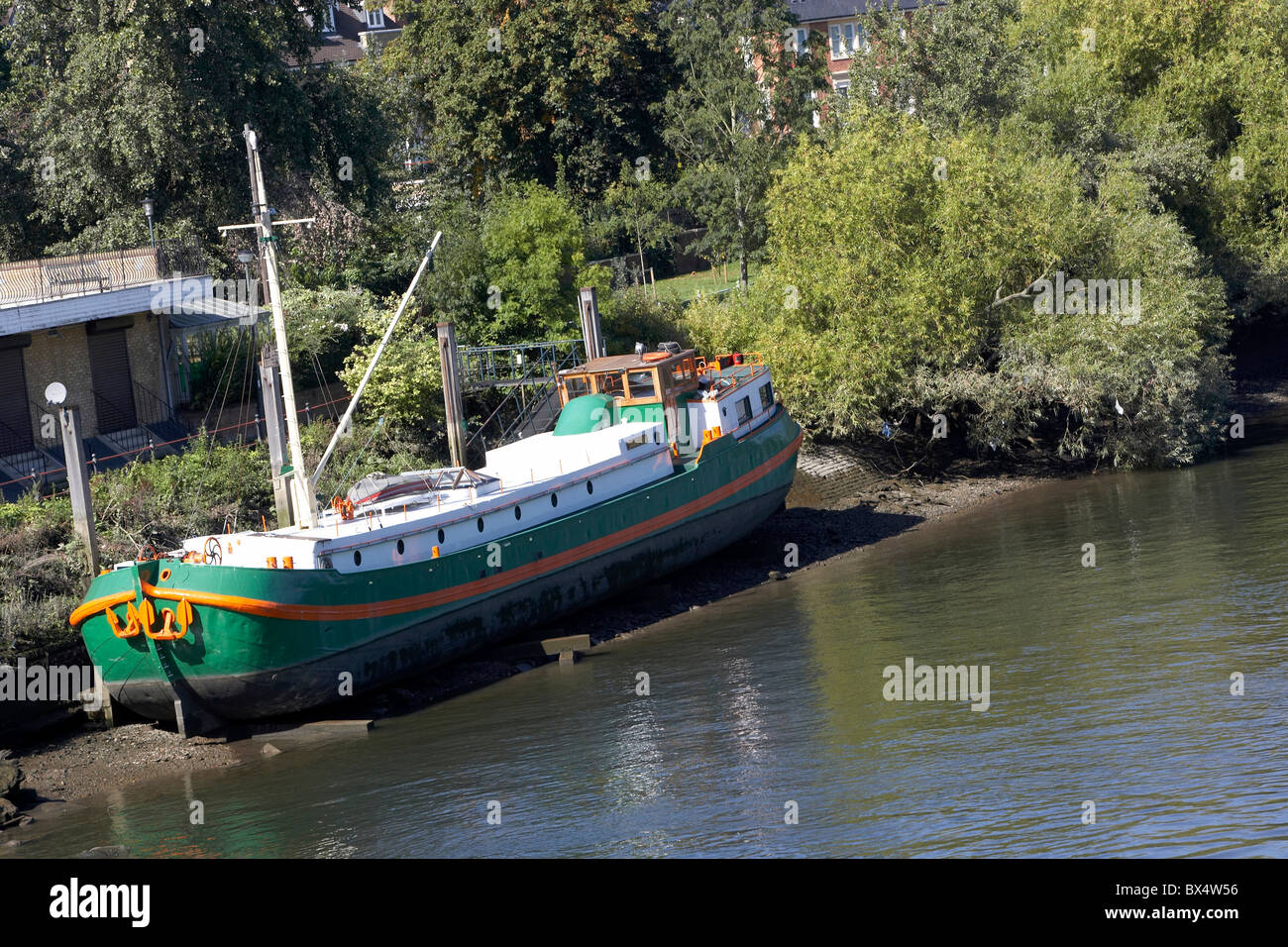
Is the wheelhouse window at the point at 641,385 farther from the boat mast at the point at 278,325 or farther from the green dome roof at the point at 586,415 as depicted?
the boat mast at the point at 278,325

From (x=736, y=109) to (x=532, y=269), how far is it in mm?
19098

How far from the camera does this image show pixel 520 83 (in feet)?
190

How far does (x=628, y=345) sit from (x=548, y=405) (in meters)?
→ 10.8

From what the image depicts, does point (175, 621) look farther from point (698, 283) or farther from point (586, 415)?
point (698, 283)

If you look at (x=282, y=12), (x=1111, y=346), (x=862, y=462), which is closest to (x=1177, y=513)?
(x=1111, y=346)

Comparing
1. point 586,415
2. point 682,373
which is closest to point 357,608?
point 586,415

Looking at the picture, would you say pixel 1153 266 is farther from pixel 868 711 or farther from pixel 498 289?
pixel 868 711

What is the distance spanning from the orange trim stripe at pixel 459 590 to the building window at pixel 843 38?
63.1 m

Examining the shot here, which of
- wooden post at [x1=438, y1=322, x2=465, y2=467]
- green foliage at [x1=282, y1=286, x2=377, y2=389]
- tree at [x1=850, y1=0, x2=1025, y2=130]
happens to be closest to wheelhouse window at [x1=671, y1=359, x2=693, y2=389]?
wooden post at [x1=438, y1=322, x2=465, y2=467]

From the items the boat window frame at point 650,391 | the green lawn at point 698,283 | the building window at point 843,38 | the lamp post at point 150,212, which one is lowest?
the boat window frame at point 650,391

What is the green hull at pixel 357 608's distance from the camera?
78.9 feet

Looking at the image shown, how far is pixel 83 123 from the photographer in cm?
4066

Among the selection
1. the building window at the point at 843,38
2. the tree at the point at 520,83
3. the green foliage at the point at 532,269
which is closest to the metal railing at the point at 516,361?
the green foliage at the point at 532,269

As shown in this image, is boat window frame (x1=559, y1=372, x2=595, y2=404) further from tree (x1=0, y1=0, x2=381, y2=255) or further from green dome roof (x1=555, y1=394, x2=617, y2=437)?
tree (x1=0, y1=0, x2=381, y2=255)
